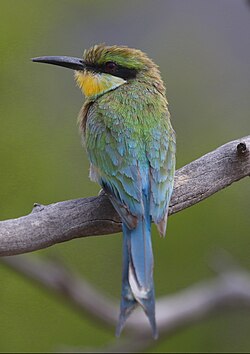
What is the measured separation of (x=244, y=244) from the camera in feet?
10.9

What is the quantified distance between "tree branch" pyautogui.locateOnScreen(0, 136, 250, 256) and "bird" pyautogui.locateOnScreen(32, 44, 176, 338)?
5 centimetres

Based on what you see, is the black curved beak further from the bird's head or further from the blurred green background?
the blurred green background

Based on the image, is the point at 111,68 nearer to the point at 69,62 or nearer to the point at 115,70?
the point at 115,70

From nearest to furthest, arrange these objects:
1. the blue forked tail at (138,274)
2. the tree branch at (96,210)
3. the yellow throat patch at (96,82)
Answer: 1. the blue forked tail at (138,274)
2. the tree branch at (96,210)
3. the yellow throat patch at (96,82)

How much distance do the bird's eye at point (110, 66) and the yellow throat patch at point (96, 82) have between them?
24 millimetres

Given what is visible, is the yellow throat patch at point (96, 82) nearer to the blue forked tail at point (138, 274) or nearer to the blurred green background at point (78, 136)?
the blue forked tail at point (138, 274)

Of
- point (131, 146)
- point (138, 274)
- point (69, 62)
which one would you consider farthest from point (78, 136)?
point (138, 274)

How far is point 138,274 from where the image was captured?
6.79ft

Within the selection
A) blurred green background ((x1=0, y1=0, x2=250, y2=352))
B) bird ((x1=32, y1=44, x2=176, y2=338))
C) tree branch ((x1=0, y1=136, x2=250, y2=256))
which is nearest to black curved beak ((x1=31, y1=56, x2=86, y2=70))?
bird ((x1=32, y1=44, x2=176, y2=338))

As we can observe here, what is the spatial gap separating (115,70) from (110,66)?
21mm

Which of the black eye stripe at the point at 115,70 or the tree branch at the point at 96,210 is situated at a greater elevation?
the black eye stripe at the point at 115,70

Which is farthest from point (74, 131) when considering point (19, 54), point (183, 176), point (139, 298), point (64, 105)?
point (139, 298)

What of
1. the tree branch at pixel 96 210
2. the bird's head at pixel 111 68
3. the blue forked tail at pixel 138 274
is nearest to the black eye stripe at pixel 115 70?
the bird's head at pixel 111 68

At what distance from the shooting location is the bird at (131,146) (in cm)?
209
